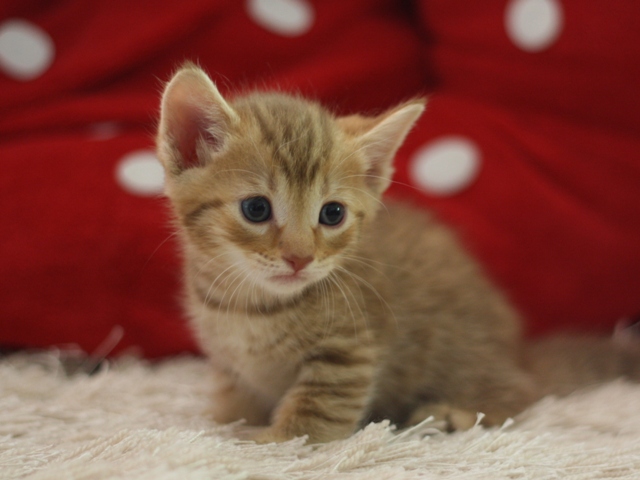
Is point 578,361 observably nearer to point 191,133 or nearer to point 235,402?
point 235,402

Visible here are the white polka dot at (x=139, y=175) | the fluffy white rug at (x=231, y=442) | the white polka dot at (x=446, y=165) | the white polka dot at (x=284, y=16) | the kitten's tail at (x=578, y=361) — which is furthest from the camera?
the white polka dot at (x=284, y=16)

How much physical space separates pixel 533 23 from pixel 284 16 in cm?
69

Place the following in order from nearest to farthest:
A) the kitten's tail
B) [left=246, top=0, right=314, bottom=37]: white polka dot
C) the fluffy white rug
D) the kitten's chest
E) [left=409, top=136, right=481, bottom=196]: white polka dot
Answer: the fluffy white rug, the kitten's chest, the kitten's tail, [left=409, top=136, right=481, bottom=196]: white polka dot, [left=246, top=0, right=314, bottom=37]: white polka dot

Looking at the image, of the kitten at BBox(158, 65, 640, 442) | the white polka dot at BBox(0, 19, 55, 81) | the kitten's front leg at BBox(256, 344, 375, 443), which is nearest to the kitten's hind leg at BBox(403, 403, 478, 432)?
the kitten at BBox(158, 65, 640, 442)

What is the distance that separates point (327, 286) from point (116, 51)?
1.02 m

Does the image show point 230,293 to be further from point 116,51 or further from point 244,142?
point 116,51

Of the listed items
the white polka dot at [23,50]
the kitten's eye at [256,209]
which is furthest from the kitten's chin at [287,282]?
the white polka dot at [23,50]

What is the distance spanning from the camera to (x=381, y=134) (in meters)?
1.17

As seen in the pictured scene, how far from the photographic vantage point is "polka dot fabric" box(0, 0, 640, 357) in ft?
4.74

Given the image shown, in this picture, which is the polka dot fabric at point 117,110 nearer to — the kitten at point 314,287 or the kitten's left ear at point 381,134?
the kitten at point 314,287

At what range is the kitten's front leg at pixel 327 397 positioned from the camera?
1045mm

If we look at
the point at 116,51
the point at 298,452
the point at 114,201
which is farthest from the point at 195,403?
the point at 116,51

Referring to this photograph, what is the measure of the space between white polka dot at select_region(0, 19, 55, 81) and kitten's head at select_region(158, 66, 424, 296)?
0.87m

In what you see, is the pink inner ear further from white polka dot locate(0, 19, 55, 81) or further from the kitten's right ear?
white polka dot locate(0, 19, 55, 81)
